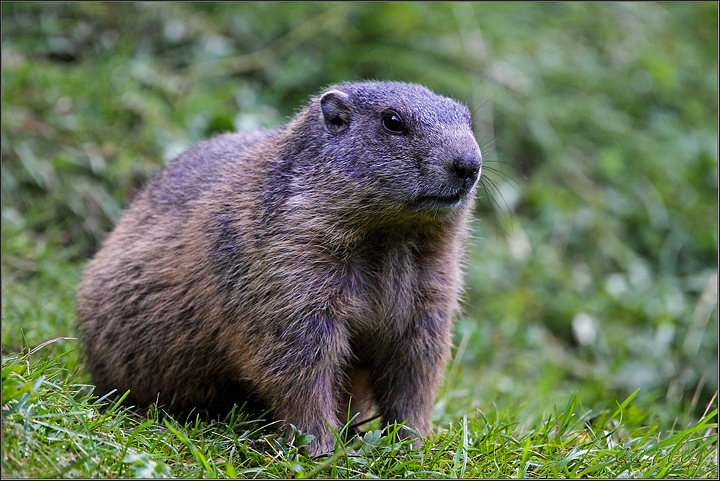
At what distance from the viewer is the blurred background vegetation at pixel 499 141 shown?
25.1ft

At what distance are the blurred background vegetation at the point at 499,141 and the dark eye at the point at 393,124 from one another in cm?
261

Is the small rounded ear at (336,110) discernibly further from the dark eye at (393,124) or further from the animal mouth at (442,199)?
the animal mouth at (442,199)


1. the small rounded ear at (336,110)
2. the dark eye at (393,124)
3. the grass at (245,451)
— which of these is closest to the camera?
the grass at (245,451)

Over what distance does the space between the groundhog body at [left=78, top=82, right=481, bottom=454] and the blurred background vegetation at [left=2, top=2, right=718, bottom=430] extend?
1.51 m

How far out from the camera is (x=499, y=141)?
10008 mm

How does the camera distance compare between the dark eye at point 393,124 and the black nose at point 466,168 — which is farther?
the dark eye at point 393,124

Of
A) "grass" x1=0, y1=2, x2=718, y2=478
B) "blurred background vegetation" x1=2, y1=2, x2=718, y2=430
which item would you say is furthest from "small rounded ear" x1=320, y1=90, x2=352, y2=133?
"blurred background vegetation" x1=2, y1=2, x2=718, y2=430

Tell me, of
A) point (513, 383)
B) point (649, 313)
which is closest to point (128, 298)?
point (513, 383)

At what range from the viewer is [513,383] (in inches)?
289

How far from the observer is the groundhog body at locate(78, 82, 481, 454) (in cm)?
434

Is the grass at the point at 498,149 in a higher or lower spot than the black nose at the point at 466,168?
lower

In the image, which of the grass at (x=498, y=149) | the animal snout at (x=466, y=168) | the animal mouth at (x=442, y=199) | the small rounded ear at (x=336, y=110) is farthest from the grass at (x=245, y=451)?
the small rounded ear at (x=336, y=110)

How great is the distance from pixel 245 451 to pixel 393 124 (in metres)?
2.00

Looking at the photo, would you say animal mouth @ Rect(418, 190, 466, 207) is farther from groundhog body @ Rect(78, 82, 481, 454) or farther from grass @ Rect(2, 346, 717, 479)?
grass @ Rect(2, 346, 717, 479)
